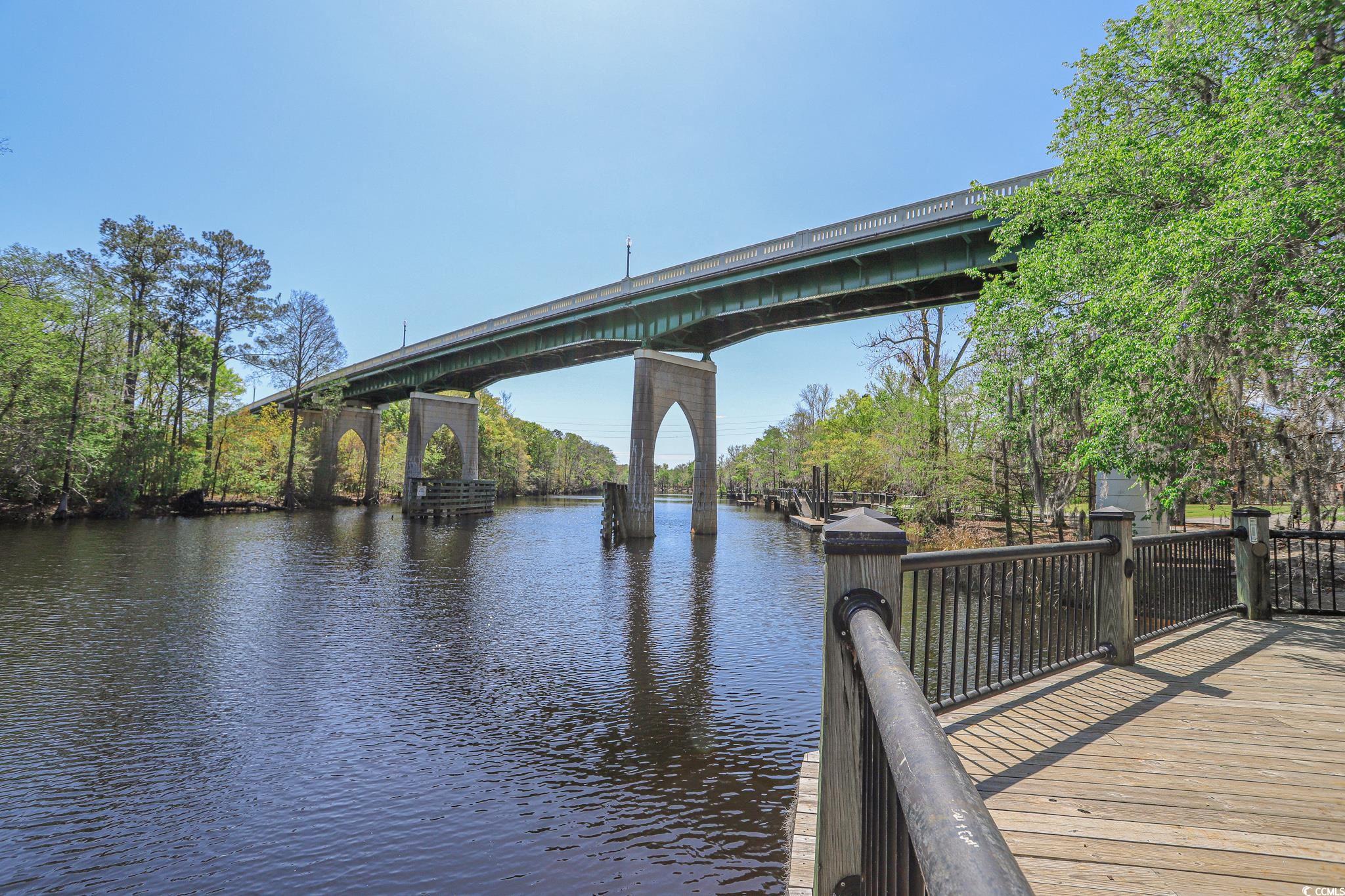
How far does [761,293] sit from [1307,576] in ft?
66.7

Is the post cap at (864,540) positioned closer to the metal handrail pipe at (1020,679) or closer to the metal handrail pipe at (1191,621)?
the metal handrail pipe at (1020,679)

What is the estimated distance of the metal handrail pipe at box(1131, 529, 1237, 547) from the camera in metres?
6.28

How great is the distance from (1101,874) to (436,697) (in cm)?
713

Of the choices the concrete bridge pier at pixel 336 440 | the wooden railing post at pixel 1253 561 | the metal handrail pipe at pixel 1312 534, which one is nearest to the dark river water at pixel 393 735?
the wooden railing post at pixel 1253 561

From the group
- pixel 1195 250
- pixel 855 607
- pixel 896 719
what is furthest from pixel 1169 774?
pixel 1195 250

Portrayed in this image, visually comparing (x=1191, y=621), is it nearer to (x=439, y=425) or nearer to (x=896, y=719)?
(x=896, y=719)

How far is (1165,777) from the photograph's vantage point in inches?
137

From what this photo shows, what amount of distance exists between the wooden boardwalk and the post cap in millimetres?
1569

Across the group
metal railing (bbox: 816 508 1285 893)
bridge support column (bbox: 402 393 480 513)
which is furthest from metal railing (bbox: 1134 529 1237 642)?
bridge support column (bbox: 402 393 480 513)

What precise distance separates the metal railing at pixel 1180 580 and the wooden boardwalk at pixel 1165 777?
1.02 metres

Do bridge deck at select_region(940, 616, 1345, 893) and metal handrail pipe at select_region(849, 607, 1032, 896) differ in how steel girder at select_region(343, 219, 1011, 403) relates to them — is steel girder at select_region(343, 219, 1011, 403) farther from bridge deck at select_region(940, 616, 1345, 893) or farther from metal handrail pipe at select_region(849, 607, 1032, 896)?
metal handrail pipe at select_region(849, 607, 1032, 896)

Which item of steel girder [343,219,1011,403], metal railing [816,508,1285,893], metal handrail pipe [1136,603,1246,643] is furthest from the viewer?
steel girder [343,219,1011,403]

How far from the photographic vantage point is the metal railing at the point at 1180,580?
661 cm

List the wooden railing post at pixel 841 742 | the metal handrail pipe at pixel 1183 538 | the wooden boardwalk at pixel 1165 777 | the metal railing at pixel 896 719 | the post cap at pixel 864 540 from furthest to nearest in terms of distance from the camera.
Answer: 1. the metal handrail pipe at pixel 1183 538
2. the wooden boardwalk at pixel 1165 777
3. the post cap at pixel 864 540
4. the wooden railing post at pixel 841 742
5. the metal railing at pixel 896 719
